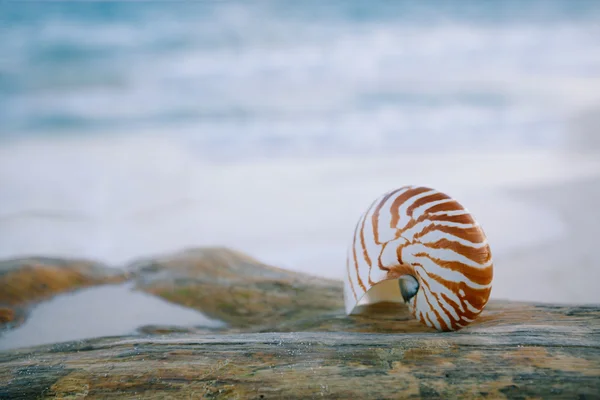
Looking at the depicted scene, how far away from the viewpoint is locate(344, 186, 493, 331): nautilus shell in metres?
2.58

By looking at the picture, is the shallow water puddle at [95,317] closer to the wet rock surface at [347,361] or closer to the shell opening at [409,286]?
the wet rock surface at [347,361]

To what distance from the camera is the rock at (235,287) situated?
12.2ft

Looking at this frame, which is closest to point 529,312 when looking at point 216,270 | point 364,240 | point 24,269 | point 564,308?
point 564,308

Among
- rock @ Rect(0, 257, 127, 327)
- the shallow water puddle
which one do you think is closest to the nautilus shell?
the shallow water puddle

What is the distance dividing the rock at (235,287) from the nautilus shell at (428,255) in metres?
0.81

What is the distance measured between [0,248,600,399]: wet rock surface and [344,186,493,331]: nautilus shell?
14 cm

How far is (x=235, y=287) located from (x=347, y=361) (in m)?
1.98

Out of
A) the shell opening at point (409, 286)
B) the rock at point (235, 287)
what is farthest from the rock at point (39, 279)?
the shell opening at point (409, 286)

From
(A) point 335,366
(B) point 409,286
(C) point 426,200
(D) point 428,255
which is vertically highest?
(C) point 426,200

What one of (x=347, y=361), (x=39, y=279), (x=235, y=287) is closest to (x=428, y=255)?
(x=347, y=361)

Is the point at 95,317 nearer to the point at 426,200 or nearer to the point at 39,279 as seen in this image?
the point at 39,279

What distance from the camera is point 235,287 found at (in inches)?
161

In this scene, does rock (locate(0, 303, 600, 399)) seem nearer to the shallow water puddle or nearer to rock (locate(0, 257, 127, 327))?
the shallow water puddle

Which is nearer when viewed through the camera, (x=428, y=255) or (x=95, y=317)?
(x=428, y=255)
